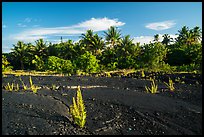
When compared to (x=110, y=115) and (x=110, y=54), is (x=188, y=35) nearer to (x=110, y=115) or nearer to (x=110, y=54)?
(x=110, y=54)

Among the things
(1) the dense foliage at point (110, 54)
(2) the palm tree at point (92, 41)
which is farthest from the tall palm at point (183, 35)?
(2) the palm tree at point (92, 41)

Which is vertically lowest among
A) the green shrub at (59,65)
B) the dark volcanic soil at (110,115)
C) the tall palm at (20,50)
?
the dark volcanic soil at (110,115)

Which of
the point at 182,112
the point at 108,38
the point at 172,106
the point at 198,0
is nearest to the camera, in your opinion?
the point at 198,0

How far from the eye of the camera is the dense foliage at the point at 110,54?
28.2m

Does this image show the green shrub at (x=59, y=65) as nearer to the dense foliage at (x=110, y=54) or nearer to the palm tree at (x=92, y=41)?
the dense foliage at (x=110, y=54)

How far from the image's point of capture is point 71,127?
16.9 ft

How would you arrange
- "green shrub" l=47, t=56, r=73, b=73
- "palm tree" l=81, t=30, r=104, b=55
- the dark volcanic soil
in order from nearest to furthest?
the dark volcanic soil, "green shrub" l=47, t=56, r=73, b=73, "palm tree" l=81, t=30, r=104, b=55

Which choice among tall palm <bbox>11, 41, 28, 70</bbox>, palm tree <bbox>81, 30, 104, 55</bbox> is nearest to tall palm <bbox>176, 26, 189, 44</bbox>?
palm tree <bbox>81, 30, 104, 55</bbox>

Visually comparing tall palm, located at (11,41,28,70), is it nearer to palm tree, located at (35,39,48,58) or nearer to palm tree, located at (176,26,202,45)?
palm tree, located at (35,39,48,58)

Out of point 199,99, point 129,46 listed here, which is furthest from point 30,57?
point 199,99

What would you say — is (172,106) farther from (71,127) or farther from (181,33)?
(181,33)

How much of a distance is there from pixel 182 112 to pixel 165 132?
1645mm

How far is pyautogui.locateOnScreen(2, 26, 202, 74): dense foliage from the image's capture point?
28.2 m

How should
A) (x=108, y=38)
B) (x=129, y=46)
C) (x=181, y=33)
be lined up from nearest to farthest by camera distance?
(x=129, y=46)
(x=108, y=38)
(x=181, y=33)
